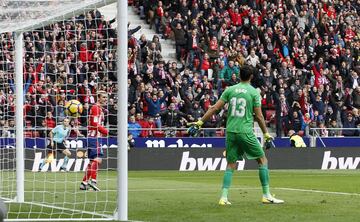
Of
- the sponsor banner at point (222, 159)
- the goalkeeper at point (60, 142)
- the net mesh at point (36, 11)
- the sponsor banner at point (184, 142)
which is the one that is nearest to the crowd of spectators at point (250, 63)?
the sponsor banner at point (184, 142)

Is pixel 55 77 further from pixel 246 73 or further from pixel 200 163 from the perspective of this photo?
pixel 246 73

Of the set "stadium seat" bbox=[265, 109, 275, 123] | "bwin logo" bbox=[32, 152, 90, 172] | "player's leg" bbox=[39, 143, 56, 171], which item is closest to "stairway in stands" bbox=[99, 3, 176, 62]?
"stadium seat" bbox=[265, 109, 275, 123]

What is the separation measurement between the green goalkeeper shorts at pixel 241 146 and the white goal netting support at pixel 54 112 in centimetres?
221

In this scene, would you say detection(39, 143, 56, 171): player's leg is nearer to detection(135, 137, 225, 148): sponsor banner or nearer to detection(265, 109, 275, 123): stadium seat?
detection(135, 137, 225, 148): sponsor banner

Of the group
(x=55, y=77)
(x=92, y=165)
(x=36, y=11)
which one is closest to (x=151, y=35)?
(x=55, y=77)

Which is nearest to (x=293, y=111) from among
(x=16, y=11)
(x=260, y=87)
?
(x=260, y=87)

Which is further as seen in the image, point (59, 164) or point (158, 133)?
point (158, 133)

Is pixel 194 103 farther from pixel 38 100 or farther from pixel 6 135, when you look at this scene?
pixel 6 135

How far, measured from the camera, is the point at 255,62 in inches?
1607

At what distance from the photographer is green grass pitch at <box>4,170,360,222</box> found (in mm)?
14445

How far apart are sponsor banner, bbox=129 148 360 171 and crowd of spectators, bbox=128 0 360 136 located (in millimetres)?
1993

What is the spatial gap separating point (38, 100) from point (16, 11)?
13.2 m

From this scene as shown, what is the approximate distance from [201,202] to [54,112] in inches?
484

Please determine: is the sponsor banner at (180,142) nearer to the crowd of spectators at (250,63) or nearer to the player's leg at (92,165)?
the crowd of spectators at (250,63)
